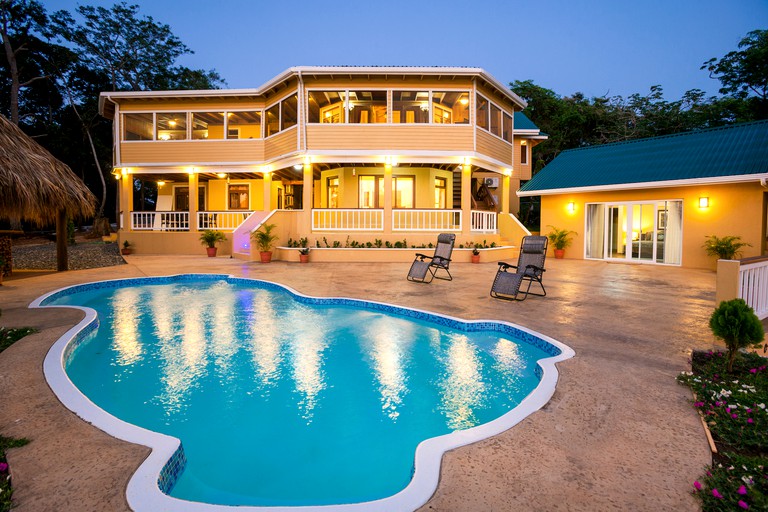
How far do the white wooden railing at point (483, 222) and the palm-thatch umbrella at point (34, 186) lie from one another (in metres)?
12.9

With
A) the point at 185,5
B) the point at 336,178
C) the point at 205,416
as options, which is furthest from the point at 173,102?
the point at 185,5

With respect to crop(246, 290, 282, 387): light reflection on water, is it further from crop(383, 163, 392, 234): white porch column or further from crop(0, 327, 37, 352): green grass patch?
crop(383, 163, 392, 234): white porch column

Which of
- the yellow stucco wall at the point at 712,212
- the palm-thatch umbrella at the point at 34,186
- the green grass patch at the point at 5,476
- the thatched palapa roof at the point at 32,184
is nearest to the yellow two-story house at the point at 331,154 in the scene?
the yellow stucco wall at the point at 712,212

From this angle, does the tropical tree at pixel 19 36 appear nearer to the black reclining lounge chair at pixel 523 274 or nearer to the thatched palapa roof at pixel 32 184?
the thatched palapa roof at pixel 32 184

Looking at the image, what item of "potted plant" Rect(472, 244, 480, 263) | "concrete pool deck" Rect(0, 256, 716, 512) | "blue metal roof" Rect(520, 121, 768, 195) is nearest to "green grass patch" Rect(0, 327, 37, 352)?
"concrete pool deck" Rect(0, 256, 716, 512)

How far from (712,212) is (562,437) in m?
13.6

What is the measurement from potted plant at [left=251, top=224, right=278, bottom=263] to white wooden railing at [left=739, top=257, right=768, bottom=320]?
41.1 feet

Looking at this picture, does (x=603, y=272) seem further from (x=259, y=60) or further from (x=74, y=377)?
(x=259, y=60)

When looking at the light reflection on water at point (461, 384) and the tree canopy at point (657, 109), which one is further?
the tree canopy at point (657, 109)

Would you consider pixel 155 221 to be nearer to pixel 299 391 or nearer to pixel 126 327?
pixel 126 327

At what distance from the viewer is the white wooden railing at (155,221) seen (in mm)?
17844

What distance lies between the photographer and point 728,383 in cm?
370

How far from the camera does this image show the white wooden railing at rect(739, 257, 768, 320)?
17.4 ft

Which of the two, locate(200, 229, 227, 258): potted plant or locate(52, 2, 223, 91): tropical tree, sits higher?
locate(52, 2, 223, 91): tropical tree
